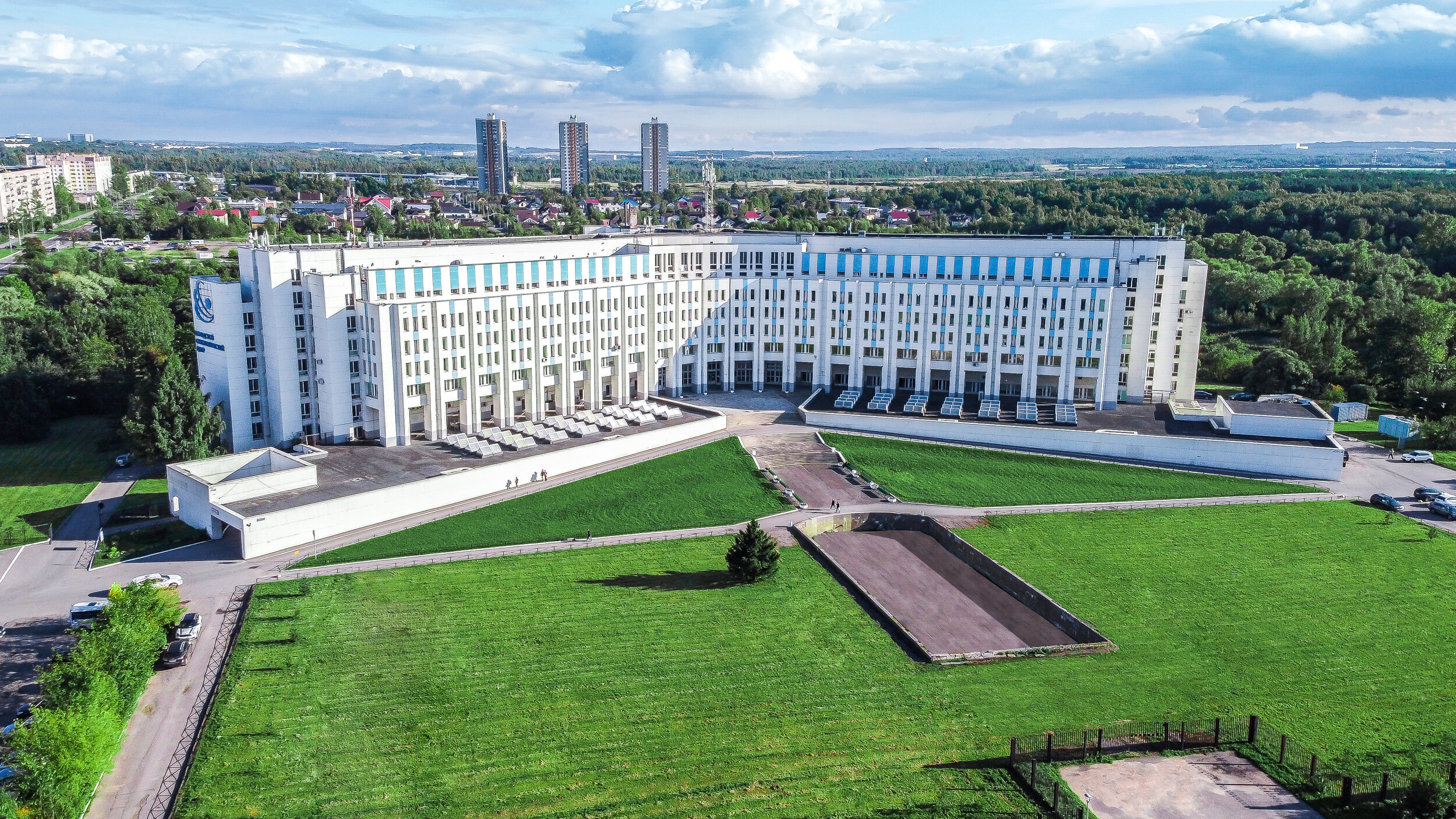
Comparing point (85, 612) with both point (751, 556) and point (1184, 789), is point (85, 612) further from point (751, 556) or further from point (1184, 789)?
point (1184, 789)

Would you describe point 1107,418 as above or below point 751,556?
above

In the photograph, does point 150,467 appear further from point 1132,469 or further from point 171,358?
point 1132,469

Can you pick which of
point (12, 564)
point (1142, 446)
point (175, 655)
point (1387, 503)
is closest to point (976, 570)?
point (1142, 446)

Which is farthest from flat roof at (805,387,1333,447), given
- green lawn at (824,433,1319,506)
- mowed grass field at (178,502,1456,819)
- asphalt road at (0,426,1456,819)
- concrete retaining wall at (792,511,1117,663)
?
concrete retaining wall at (792,511,1117,663)

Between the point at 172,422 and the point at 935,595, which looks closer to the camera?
the point at 935,595

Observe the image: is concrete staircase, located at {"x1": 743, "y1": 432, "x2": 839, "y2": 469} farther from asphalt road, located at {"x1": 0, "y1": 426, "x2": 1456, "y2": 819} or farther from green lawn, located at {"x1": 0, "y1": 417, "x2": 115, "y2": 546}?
green lawn, located at {"x1": 0, "y1": 417, "x2": 115, "y2": 546}

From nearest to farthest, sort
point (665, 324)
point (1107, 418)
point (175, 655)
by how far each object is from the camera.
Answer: point (175, 655) < point (1107, 418) < point (665, 324)

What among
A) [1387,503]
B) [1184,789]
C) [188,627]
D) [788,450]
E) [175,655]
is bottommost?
[1184,789]

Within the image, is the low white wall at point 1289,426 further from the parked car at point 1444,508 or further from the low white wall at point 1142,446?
the parked car at point 1444,508
